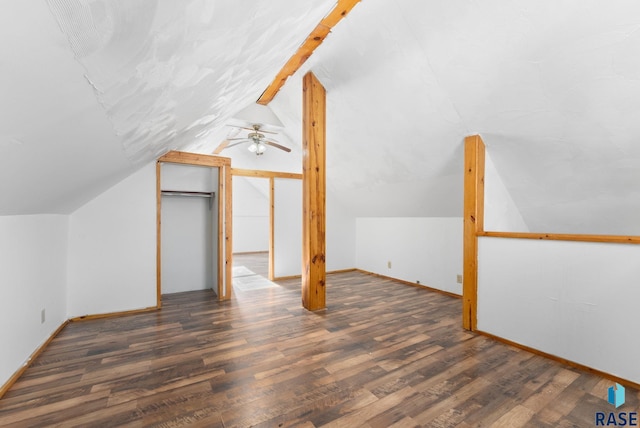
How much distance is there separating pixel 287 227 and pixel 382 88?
2.84m

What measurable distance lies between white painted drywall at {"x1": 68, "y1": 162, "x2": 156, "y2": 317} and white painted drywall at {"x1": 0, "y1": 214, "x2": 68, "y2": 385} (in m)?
0.18

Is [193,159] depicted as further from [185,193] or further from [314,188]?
[314,188]

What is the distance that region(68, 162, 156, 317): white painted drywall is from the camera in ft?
9.72

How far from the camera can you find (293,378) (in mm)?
1913

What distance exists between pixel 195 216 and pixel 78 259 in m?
1.48

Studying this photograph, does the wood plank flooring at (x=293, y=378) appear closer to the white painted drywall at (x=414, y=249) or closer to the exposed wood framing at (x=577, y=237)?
the exposed wood framing at (x=577, y=237)

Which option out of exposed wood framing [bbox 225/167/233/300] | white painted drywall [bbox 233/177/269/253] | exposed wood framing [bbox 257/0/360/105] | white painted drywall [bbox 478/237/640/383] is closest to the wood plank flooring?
white painted drywall [bbox 478/237/640/383]

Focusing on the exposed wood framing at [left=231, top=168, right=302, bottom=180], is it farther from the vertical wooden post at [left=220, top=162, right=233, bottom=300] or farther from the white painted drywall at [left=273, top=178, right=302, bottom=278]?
the vertical wooden post at [left=220, top=162, right=233, bottom=300]

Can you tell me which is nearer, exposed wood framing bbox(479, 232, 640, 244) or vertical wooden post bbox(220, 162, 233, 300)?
exposed wood framing bbox(479, 232, 640, 244)

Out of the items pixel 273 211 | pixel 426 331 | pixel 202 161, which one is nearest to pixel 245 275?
pixel 273 211

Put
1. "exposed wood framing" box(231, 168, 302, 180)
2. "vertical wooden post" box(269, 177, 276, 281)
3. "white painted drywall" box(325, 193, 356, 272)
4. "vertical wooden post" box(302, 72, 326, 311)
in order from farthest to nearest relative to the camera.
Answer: "white painted drywall" box(325, 193, 356, 272), "vertical wooden post" box(269, 177, 276, 281), "exposed wood framing" box(231, 168, 302, 180), "vertical wooden post" box(302, 72, 326, 311)

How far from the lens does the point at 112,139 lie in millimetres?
1559

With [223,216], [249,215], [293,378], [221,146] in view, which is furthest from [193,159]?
[249,215]

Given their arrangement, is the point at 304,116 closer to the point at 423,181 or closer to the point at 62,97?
the point at 423,181
